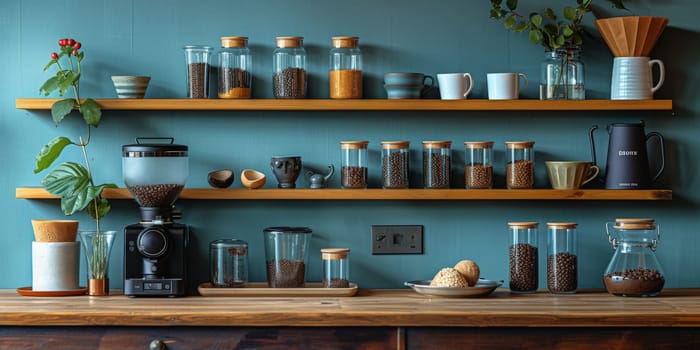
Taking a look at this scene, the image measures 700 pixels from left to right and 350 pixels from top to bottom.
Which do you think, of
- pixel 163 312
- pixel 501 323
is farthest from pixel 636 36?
pixel 163 312

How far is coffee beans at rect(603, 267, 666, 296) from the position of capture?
3004mm

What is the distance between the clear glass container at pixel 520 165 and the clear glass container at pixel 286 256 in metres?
0.76

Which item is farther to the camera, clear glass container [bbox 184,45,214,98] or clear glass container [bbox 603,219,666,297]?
clear glass container [bbox 184,45,214,98]

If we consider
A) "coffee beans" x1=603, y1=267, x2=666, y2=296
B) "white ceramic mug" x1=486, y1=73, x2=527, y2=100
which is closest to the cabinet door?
"coffee beans" x1=603, y1=267, x2=666, y2=296

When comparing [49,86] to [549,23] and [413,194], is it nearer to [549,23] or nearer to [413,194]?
[413,194]

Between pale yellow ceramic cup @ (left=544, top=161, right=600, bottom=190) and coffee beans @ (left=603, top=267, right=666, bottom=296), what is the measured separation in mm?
358

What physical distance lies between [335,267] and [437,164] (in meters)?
0.52

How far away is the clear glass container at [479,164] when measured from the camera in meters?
3.21

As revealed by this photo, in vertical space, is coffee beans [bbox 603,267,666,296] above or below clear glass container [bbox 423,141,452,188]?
below

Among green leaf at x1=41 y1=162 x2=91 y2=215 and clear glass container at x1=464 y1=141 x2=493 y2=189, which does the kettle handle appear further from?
green leaf at x1=41 y1=162 x2=91 y2=215

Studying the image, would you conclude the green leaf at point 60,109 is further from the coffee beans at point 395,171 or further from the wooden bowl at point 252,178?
the coffee beans at point 395,171

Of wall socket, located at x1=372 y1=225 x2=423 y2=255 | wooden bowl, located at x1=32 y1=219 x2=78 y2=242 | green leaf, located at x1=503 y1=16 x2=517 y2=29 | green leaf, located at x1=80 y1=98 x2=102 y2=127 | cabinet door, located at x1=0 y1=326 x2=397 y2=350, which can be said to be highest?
green leaf, located at x1=503 y1=16 x2=517 y2=29

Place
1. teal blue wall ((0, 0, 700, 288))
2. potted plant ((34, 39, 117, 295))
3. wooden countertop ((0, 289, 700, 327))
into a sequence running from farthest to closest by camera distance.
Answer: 1. teal blue wall ((0, 0, 700, 288))
2. potted plant ((34, 39, 117, 295))
3. wooden countertop ((0, 289, 700, 327))

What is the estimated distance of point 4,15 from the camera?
331 centimetres
